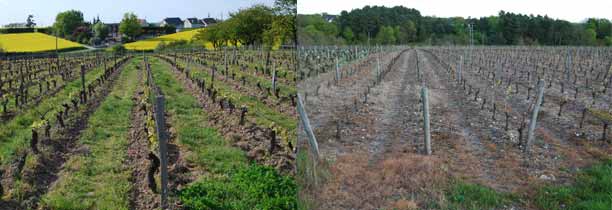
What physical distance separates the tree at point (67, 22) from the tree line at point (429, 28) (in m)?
1.98

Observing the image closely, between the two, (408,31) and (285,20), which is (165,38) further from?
(408,31)

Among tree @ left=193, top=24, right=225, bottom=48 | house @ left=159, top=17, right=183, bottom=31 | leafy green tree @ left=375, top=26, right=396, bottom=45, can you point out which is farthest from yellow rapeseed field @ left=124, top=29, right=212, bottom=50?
leafy green tree @ left=375, top=26, right=396, bottom=45

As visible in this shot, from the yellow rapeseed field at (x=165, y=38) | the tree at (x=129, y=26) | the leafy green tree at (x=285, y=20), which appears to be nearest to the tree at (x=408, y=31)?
the yellow rapeseed field at (x=165, y=38)

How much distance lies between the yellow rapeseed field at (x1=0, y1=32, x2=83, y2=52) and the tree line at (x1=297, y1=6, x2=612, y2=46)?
226 cm

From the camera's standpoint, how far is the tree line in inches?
283

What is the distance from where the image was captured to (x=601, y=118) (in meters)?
12.0

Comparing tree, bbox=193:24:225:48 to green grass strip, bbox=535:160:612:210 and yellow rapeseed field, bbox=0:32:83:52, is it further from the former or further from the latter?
green grass strip, bbox=535:160:612:210

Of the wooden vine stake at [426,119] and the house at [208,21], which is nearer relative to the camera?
the house at [208,21]

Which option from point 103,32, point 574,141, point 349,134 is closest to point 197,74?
point 349,134

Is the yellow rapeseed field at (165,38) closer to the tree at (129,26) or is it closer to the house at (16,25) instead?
the tree at (129,26)

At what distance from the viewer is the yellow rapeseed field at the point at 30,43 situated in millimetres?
3852

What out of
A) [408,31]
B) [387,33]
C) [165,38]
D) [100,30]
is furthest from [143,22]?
[408,31]

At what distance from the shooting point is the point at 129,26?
4086 millimetres

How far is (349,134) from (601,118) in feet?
22.9
